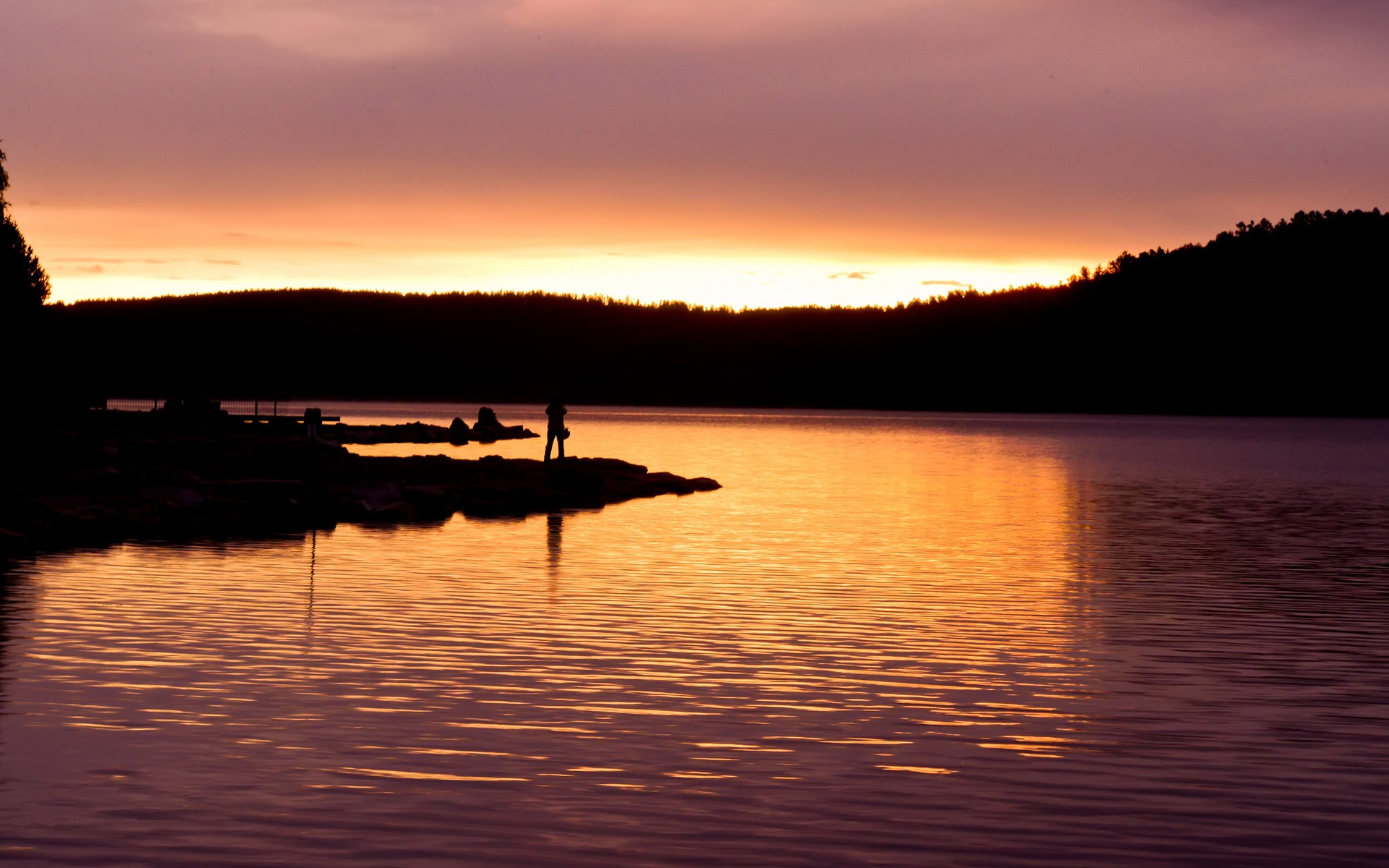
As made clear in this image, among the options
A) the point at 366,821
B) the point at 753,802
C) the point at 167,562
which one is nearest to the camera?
the point at 366,821

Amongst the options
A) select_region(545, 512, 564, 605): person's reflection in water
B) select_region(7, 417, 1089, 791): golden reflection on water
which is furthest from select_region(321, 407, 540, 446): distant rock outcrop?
select_region(7, 417, 1089, 791): golden reflection on water

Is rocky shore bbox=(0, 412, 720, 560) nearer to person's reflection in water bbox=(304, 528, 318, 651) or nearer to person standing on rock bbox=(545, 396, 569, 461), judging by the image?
person standing on rock bbox=(545, 396, 569, 461)

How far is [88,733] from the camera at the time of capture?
38.4 feet

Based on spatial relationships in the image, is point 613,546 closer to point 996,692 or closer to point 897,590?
point 897,590

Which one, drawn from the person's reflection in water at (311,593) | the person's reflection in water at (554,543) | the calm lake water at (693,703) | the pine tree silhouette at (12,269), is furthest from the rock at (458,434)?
the calm lake water at (693,703)

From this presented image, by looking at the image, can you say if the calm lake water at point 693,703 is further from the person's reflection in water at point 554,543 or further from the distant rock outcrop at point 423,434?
the distant rock outcrop at point 423,434

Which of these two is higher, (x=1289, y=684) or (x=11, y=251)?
(x=11, y=251)

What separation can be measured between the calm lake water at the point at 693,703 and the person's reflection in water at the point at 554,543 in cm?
16

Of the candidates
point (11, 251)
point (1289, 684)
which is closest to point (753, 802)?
point (1289, 684)

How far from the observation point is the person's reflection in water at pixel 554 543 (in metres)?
21.9

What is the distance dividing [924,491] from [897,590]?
25.6m

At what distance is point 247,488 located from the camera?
111 ft

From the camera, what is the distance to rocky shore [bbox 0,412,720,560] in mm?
29312

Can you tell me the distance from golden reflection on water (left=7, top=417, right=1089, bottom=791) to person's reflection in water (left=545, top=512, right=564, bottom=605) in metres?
0.11
